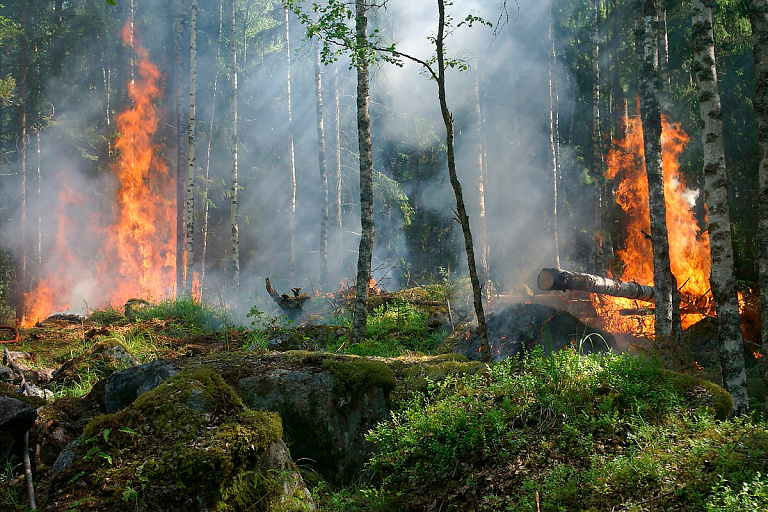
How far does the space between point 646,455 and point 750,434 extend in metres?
0.81

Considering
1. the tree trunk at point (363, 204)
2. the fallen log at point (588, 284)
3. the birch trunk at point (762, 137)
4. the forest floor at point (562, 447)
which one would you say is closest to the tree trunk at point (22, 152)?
the tree trunk at point (363, 204)

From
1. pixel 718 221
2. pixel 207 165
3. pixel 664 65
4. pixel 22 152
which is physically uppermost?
pixel 207 165

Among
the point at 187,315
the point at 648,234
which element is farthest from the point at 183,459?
the point at 648,234

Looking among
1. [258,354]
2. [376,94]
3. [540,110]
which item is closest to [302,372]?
[258,354]

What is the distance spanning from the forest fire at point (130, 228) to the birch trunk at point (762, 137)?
22.6 metres

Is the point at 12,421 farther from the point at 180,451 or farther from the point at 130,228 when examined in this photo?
the point at 130,228

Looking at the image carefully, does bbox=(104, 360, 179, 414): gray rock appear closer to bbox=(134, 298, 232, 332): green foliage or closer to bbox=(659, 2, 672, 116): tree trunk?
bbox=(134, 298, 232, 332): green foliage

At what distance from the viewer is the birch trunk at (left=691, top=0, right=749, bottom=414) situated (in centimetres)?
677

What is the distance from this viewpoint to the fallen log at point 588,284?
11594mm

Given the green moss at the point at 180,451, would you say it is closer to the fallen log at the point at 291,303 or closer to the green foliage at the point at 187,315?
the green foliage at the point at 187,315

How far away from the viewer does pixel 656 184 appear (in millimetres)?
9383

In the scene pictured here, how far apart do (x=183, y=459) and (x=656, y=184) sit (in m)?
8.96

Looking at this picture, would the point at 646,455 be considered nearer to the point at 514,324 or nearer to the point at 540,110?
the point at 514,324

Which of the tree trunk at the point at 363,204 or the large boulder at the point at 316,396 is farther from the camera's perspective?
the tree trunk at the point at 363,204
